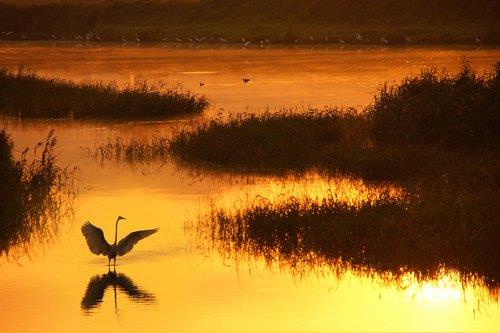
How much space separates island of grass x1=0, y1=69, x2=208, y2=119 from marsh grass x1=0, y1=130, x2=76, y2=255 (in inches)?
494

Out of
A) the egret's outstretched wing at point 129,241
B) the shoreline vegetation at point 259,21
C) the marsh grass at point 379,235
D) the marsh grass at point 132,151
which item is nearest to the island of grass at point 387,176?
the marsh grass at point 379,235

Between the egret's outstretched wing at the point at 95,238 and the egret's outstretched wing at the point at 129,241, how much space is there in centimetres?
22

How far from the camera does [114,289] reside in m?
13.1

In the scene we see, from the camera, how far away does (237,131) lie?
24.0 metres

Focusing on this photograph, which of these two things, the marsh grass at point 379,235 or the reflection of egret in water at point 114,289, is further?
the marsh grass at point 379,235

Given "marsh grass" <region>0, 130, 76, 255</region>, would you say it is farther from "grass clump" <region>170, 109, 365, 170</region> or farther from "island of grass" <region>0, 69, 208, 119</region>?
"island of grass" <region>0, 69, 208, 119</region>

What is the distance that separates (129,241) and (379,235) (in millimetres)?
3035

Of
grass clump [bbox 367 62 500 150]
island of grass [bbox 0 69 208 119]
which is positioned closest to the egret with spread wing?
grass clump [bbox 367 62 500 150]

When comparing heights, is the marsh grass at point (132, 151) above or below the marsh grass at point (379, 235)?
above

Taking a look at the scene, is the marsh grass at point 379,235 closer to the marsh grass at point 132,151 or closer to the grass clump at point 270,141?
the grass clump at point 270,141

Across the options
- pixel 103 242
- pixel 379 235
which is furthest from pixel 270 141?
pixel 103 242

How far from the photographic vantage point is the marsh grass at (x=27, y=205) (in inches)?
633

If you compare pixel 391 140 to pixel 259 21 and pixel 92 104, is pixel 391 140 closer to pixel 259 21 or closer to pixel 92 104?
pixel 92 104

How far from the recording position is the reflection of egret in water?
12.6 meters
